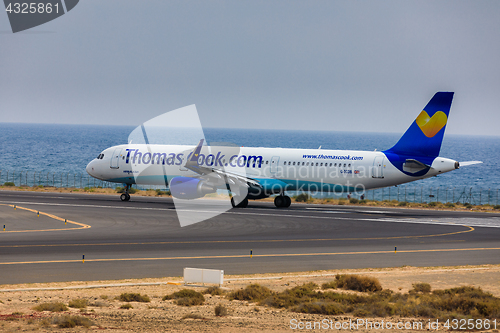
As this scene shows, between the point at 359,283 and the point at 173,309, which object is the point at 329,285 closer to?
the point at 359,283

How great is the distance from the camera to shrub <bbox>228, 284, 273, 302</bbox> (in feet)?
55.0

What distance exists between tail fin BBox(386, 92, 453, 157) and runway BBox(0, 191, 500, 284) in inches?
191

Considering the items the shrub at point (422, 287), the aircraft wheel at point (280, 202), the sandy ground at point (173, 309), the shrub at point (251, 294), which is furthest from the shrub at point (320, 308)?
the aircraft wheel at point (280, 202)

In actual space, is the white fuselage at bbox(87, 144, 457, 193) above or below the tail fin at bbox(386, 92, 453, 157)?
below

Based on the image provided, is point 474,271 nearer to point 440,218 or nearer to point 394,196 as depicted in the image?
point 440,218

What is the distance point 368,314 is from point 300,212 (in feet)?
88.9

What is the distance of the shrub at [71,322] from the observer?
520 inches

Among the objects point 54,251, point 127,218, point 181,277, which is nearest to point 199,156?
point 127,218

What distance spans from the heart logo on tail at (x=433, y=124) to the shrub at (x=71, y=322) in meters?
31.8

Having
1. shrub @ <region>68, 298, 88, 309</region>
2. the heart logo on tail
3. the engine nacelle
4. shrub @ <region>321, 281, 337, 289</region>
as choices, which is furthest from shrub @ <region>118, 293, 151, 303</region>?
the heart logo on tail

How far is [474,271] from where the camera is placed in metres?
21.8

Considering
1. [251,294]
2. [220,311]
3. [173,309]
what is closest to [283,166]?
[251,294]

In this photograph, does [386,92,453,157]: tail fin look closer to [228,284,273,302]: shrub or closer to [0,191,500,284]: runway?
[0,191,500,284]: runway

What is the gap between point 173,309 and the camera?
15.4 m
